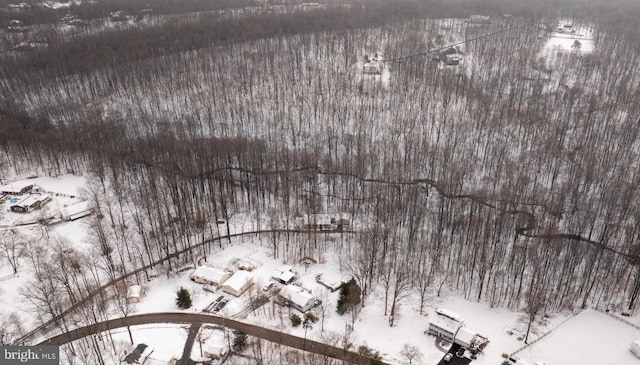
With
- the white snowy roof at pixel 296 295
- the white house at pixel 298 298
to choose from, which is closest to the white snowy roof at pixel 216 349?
the white house at pixel 298 298

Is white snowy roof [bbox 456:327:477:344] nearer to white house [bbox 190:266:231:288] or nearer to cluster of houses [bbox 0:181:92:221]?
white house [bbox 190:266:231:288]

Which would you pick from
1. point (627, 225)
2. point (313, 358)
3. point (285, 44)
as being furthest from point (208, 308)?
point (285, 44)

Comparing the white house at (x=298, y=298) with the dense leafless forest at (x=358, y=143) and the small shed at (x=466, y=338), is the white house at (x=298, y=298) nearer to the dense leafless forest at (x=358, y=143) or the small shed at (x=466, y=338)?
the dense leafless forest at (x=358, y=143)

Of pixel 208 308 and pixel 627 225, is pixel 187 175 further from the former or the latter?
pixel 627 225

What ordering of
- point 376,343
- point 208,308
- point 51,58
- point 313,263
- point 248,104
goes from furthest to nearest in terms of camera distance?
point 51,58 < point 248,104 < point 313,263 < point 208,308 < point 376,343

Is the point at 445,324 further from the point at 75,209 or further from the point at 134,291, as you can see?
the point at 75,209

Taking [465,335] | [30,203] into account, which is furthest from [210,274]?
[30,203]
